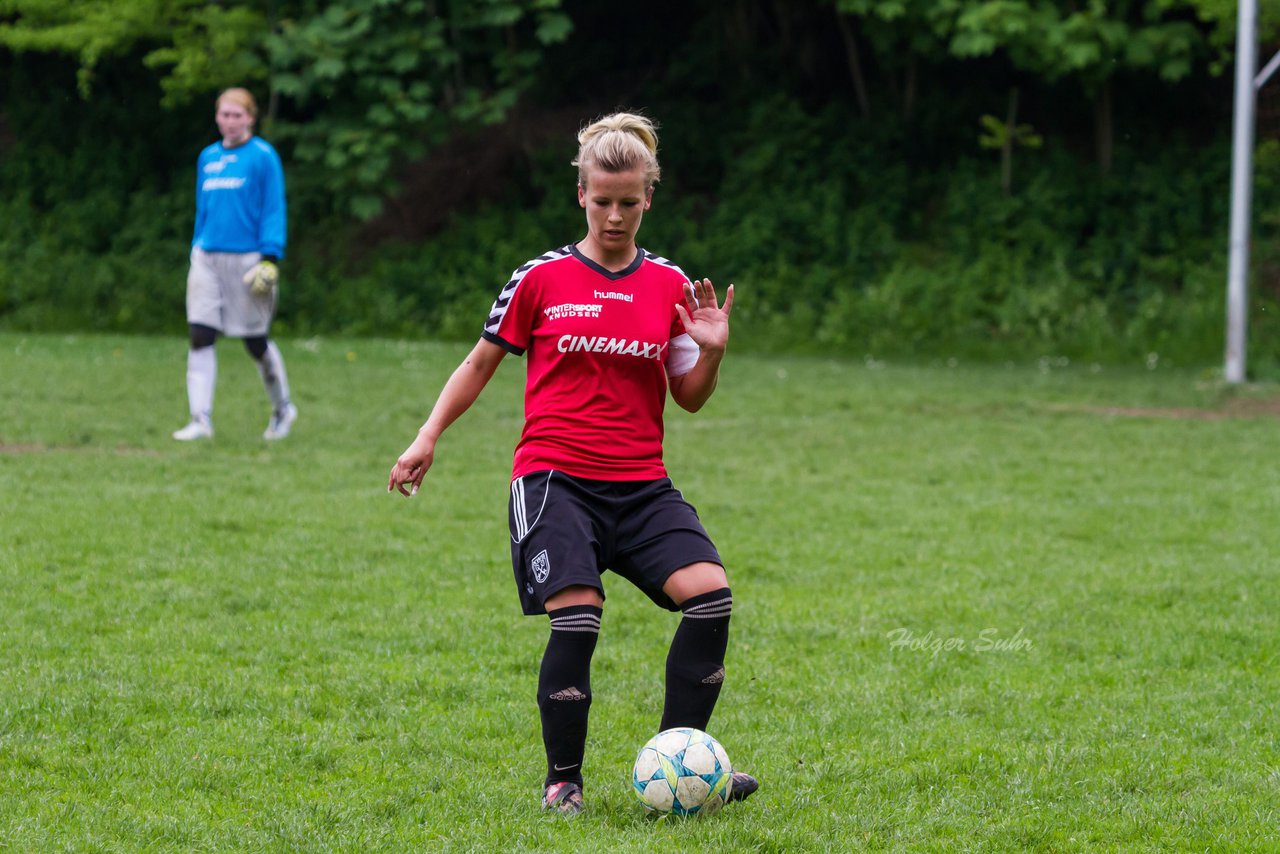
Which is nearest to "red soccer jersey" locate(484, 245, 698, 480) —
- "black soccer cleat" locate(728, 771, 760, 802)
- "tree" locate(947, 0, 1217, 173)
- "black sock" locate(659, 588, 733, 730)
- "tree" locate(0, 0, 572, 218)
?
"black sock" locate(659, 588, 733, 730)

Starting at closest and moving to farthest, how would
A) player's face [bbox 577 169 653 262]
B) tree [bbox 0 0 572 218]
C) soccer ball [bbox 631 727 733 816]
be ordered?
1. soccer ball [bbox 631 727 733 816]
2. player's face [bbox 577 169 653 262]
3. tree [bbox 0 0 572 218]

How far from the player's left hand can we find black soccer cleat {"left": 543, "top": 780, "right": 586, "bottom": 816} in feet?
4.01

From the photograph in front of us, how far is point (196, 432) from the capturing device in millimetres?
10914

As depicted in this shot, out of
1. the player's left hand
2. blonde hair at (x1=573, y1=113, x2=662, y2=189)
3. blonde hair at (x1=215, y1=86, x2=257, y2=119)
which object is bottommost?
the player's left hand

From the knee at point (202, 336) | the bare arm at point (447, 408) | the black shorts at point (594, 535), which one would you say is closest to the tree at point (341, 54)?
the knee at point (202, 336)

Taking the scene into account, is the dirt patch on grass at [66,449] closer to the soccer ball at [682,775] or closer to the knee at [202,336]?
the knee at [202,336]

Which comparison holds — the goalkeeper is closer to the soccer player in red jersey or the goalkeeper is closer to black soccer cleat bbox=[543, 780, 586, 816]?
the soccer player in red jersey

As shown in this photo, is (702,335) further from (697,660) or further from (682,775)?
(682,775)

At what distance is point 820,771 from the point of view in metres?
4.37

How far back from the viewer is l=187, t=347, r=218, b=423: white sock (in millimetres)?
10828

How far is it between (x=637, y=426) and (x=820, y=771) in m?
1.12

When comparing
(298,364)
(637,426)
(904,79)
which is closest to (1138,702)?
(637,426)

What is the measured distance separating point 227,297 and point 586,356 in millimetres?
7247

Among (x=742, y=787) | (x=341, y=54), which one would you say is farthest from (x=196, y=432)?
(x=341, y=54)
